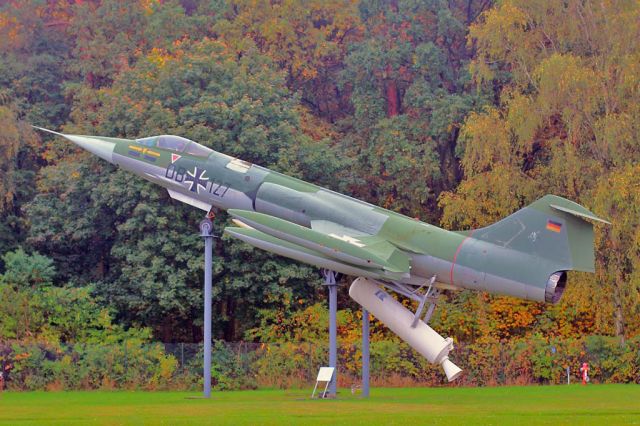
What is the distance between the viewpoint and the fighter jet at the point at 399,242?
2580cm

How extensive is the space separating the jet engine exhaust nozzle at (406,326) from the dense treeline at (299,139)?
36.1ft

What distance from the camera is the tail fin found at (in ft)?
84.5

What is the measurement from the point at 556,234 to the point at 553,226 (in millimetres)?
202

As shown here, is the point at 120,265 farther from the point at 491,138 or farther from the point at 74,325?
the point at 491,138

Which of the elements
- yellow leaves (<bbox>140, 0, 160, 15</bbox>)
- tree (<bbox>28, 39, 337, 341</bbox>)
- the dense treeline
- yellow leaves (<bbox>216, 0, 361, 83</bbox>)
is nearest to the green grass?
the dense treeline

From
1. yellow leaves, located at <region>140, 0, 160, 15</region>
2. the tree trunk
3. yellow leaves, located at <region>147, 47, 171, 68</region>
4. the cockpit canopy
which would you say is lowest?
the tree trunk

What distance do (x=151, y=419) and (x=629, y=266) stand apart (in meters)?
20.7

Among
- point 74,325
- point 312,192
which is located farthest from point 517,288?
point 74,325

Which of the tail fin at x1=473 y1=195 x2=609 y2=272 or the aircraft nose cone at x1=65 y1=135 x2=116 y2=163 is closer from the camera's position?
the tail fin at x1=473 y1=195 x2=609 y2=272

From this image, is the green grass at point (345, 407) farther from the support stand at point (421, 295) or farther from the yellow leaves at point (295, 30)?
the yellow leaves at point (295, 30)

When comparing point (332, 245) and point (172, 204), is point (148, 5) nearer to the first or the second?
point (172, 204)

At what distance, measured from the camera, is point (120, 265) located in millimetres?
41469

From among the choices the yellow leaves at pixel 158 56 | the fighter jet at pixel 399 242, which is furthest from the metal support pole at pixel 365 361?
the yellow leaves at pixel 158 56

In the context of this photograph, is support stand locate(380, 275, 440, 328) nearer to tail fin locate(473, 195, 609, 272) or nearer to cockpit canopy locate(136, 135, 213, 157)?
tail fin locate(473, 195, 609, 272)
